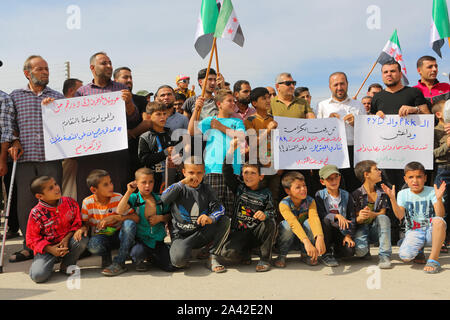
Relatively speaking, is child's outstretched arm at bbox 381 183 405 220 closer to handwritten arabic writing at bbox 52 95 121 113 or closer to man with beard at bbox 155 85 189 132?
man with beard at bbox 155 85 189 132

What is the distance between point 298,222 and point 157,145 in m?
1.98

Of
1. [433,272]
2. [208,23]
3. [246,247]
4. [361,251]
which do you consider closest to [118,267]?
[246,247]

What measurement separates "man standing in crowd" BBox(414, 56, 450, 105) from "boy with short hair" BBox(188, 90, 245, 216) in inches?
123

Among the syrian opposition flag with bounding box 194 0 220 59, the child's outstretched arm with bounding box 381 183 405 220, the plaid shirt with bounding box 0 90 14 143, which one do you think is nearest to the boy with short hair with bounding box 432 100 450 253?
the child's outstretched arm with bounding box 381 183 405 220

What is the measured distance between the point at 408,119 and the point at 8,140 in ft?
16.9

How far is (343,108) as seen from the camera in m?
5.53

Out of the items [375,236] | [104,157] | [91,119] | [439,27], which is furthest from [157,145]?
[439,27]

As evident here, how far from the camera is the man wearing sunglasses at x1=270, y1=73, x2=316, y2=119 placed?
5.43m

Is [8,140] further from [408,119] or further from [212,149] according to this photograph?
[408,119]

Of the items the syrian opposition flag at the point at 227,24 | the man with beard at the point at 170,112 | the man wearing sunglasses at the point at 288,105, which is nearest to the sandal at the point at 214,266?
the man with beard at the point at 170,112

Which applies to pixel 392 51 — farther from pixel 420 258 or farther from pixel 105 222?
pixel 105 222

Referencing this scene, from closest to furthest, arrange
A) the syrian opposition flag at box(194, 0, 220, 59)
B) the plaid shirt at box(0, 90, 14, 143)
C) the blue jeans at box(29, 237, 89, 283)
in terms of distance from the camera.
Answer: the blue jeans at box(29, 237, 89, 283) → the plaid shirt at box(0, 90, 14, 143) → the syrian opposition flag at box(194, 0, 220, 59)

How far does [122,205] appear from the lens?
4.22m

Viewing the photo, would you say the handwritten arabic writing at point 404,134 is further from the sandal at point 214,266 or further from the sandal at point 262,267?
the sandal at point 214,266
